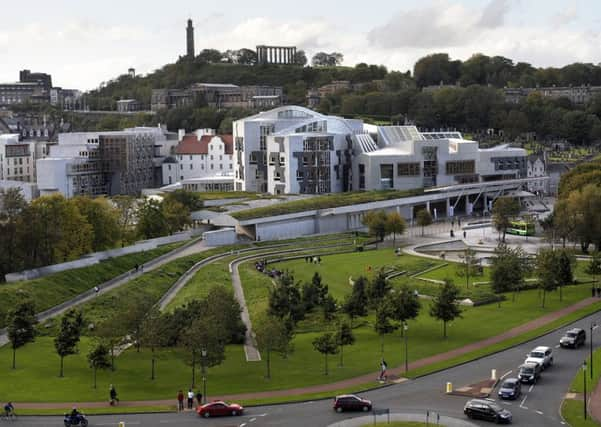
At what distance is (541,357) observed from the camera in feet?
126

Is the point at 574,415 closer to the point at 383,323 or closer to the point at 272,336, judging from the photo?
the point at 272,336

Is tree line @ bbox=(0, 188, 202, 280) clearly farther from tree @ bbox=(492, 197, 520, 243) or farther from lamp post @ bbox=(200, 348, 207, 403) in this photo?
tree @ bbox=(492, 197, 520, 243)

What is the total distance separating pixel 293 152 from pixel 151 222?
33.0 metres

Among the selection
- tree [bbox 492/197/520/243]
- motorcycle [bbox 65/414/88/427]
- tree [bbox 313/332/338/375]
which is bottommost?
motorcycle [bbox 65/414/88/427]

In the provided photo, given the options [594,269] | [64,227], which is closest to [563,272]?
[594,269]

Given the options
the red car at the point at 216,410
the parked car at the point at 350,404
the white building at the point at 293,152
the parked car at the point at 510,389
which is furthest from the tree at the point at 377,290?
the white building at the point at 293,152

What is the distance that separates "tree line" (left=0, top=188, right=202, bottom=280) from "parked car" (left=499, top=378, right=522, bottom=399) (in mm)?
31059

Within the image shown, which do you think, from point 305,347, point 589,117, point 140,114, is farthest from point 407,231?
point 140,114

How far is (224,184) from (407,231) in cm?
3227

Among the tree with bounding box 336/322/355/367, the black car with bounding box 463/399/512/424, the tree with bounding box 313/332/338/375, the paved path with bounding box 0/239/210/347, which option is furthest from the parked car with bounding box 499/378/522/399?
the paved path with bounding box 0/239/210/347

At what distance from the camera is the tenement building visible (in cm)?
10250

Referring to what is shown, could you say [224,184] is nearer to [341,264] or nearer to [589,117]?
[341,264]

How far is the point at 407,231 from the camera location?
8900cm

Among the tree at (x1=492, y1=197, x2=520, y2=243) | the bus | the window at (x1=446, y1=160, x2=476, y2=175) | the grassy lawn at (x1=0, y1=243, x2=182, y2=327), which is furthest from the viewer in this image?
the window at (x1=446, y1=160, x2=476, y2=175)
